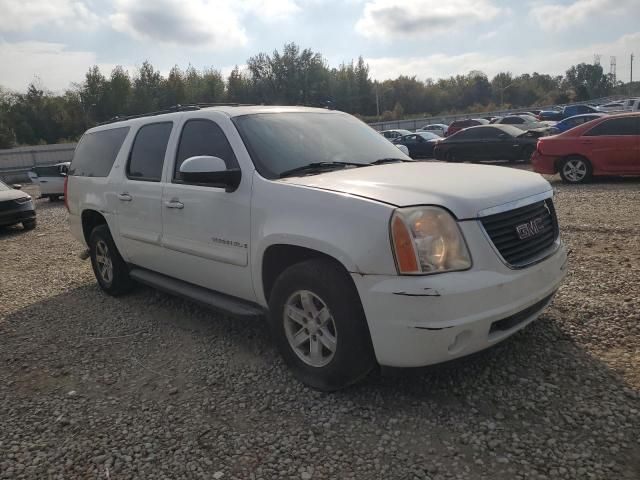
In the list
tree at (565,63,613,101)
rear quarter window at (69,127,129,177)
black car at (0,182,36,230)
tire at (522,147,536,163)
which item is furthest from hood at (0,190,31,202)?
tree at (565,63,613,101)

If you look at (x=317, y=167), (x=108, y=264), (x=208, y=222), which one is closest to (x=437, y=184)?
(x=317, y=167)

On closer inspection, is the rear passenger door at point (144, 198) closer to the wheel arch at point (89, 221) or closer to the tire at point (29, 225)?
the wheel arch at point (89, 221)

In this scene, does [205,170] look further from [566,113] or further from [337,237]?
[566,113]

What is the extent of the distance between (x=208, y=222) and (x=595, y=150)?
9986mm

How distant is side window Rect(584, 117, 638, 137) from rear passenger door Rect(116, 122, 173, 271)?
9.84 m

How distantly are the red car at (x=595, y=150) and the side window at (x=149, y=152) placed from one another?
31.7 feet

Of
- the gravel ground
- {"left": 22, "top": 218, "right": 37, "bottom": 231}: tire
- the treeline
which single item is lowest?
the gravel ground

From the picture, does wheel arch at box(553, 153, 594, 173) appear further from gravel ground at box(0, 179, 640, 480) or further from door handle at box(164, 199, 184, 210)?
door handle at box(164, 199, 184, 210)

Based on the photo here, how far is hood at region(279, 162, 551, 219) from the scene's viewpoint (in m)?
2.88

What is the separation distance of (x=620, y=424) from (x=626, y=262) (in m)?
3.12

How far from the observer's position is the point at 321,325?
10.5 feet

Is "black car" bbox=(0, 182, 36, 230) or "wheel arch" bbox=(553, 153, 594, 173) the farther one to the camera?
"wheel arch" bbox=(553, 153, 594, 173)

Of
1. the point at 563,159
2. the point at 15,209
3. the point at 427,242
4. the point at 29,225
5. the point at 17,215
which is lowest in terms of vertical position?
the point at 29,225

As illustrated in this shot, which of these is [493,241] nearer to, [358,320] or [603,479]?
[358,320]
